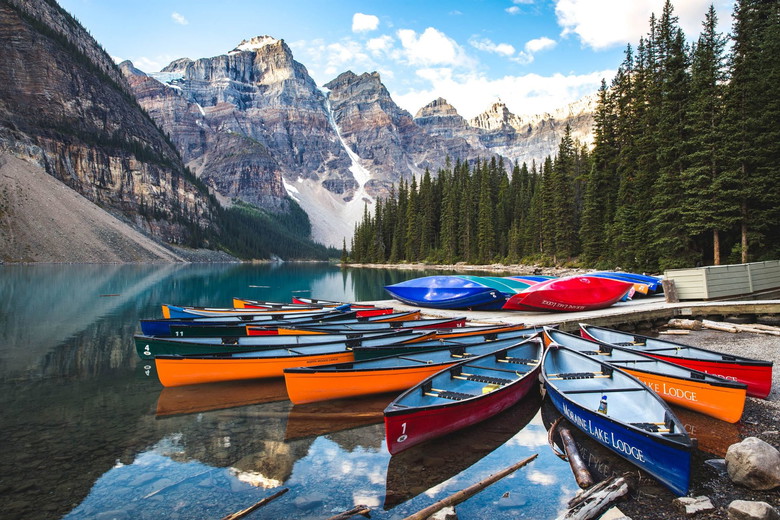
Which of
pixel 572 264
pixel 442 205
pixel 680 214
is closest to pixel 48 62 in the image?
pixel 442 205

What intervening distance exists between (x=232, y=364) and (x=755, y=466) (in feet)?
35.9

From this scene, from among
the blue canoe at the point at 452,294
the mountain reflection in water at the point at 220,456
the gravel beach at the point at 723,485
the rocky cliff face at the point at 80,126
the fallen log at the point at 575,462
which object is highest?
the rocky cliff face at the point at 80,126

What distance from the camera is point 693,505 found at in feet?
18.2

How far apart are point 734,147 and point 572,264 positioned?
30.2 m

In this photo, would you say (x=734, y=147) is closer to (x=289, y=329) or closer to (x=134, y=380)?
(x=289, y=329)

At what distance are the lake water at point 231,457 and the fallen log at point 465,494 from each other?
125 millimetres

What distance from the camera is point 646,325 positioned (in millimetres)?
18891

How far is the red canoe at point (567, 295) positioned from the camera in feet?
65.0

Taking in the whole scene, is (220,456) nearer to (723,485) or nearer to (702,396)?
(723,485)

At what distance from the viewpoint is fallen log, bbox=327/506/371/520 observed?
5.50 metres

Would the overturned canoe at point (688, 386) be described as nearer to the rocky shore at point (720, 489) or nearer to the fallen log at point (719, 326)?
the rocky shore at point (720, 489)

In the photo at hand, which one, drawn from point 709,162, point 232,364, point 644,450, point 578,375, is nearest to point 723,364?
point 578,375

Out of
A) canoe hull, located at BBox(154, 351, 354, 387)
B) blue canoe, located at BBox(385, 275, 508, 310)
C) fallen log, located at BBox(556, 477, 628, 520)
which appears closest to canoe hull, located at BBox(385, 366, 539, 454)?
fallen log, located at BBox(556, 477, 628, 520)

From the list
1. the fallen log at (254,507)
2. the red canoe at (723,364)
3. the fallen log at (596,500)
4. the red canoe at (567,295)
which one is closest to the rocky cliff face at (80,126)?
the red canoe at (567,295)
